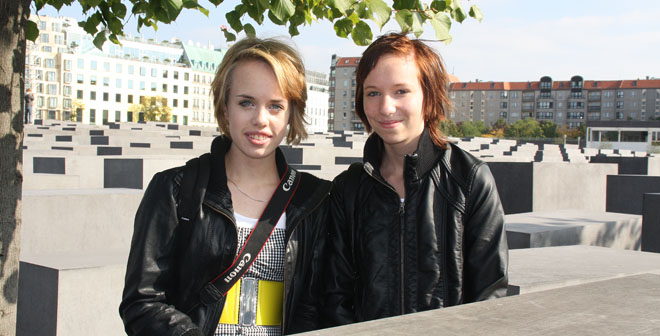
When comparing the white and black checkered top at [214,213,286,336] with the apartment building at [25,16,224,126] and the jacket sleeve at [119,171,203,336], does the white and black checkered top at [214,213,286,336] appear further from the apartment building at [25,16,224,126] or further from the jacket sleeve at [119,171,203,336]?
the apartment building at [25,16,224,126]

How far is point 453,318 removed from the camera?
1349mm

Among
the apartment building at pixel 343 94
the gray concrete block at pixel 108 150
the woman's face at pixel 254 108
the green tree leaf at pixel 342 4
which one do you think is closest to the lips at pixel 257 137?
the woman's face at pixel 254 108

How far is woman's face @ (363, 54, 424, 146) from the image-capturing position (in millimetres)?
2330

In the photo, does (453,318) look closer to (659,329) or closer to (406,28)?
(659,329)

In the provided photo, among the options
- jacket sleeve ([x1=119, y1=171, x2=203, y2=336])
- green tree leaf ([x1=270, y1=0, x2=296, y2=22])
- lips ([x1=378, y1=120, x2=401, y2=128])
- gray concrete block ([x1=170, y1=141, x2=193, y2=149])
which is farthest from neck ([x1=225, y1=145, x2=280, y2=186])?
gray concrete block ([x1=170, y1=141, x2=193, y2=149])

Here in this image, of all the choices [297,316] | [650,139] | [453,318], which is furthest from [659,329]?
[650,139]

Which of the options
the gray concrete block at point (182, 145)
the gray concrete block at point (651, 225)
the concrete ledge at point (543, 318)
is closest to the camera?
the concrete ledge at point (543, 318)

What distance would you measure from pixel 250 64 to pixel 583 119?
145 meters

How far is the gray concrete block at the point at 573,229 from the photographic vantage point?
5625 mm

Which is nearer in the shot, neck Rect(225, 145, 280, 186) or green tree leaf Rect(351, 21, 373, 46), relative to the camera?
neck Rect(225, 145, 280, 186)

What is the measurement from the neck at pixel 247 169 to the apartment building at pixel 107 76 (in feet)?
304

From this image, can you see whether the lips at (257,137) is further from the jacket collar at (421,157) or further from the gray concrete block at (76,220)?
the gray concrete block at (76,220)

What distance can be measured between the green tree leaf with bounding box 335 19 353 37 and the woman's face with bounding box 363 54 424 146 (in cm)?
89

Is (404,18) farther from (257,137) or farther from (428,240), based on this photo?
(428,240)
